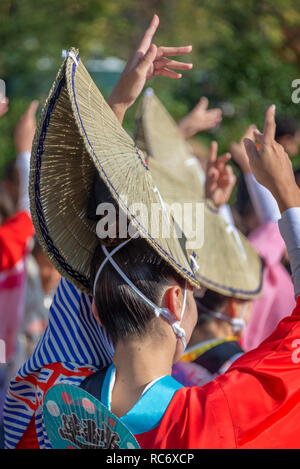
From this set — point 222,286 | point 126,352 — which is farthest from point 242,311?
point 126,352

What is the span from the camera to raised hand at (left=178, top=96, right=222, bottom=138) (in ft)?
11.2

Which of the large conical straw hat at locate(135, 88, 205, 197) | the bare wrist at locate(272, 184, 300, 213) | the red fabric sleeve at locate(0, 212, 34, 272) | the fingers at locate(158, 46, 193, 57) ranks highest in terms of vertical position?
the fingers at locate(158, 46, 193, 57)

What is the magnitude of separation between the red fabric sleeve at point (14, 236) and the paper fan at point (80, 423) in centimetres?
186

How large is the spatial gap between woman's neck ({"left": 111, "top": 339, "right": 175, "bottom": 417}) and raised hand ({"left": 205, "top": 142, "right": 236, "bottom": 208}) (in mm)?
1368

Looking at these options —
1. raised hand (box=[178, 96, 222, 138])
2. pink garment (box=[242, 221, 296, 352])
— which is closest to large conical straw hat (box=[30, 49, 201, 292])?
pink garment (box=[242, 221, 296, 352])

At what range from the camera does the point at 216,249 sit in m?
2.59

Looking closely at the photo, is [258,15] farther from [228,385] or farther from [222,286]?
[228,385]

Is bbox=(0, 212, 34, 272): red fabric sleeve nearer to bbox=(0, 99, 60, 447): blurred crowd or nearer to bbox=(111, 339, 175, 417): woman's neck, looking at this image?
bbox=(0, 99, 60, 447): blurred crowd

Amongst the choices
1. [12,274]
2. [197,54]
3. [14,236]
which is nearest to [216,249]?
[14,236]

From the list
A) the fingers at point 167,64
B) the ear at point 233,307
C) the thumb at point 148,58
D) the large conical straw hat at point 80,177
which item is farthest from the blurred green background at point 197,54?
the large conical straw hat at point 80,177

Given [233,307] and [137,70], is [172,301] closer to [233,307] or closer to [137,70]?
[137,70]

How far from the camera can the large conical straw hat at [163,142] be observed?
10.7 feet

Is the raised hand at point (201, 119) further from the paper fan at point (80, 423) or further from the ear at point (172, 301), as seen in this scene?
the paper fan at point (80, 423)

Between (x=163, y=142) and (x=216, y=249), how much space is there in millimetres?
1026
